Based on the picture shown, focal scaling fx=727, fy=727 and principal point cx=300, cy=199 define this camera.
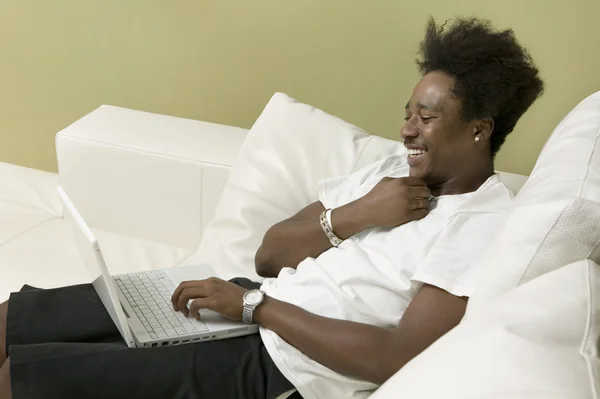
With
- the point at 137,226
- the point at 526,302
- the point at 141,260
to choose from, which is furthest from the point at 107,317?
the point at 526,302

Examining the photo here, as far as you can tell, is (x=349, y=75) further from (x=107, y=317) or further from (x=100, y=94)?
(x=107, y=317)

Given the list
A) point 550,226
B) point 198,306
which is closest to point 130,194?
point 198,306

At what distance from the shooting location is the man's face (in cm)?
140

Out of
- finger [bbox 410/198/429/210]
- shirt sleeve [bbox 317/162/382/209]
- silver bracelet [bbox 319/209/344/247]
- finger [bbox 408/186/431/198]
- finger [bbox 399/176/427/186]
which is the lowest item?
silver bracelet [bbox 319/209/344/247]

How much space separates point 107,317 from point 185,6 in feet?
4.25

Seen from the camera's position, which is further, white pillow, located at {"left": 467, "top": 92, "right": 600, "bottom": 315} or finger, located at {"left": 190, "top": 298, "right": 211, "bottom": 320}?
finger, located at {"left": 190, "top": 298, "right": 211, "bottom": 320}

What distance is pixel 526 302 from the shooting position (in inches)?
33.3

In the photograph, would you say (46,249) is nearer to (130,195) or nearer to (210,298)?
(130,195)

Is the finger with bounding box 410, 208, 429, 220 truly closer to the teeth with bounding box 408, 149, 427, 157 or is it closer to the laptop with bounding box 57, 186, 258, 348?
the teeth with bounding box 408, 149, 427, 157

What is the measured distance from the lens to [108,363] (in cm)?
126

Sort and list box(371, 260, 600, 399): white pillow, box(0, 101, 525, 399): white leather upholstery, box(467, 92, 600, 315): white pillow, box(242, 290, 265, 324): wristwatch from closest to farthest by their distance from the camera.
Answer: box(371, 260, 600, 399): white pillow, box(467, 92, 600, 315): white pillow, box(242, 290, 265, 324): wristwatch, box(0, 101, 525, 399): white leather upholstery

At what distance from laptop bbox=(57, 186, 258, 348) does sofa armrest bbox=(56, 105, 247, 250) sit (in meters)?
0.46

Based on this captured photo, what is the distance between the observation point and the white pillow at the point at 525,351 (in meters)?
0.71

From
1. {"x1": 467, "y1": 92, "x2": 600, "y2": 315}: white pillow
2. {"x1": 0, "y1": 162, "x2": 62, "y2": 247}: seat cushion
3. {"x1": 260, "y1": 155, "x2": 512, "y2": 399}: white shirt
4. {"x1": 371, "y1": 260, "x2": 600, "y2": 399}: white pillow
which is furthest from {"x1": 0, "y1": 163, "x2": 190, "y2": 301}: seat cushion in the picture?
{"x1": 371, "y1": 260, "x2": 600, "y2": 399}: white pillow
